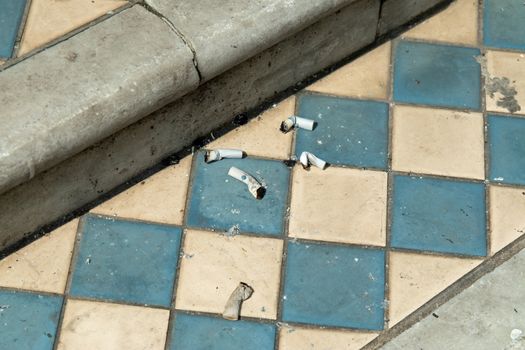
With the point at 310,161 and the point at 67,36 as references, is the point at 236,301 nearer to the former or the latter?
the point at 310,161

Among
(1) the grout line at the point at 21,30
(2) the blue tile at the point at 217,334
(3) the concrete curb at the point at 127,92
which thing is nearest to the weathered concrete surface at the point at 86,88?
(3) the concrete curb at the point at 127,92

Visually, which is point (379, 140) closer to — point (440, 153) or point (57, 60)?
point (440, 153)

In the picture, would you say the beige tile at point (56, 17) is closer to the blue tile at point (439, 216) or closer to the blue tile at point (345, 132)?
the blue tile at point (345, 132)

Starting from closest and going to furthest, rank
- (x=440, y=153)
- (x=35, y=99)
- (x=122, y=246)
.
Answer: (x=35, y=99) < (x=122, y=246) < (x=440, y=153)

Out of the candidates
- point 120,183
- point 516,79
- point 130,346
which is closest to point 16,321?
point 130,346

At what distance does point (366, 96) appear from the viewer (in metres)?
3.97

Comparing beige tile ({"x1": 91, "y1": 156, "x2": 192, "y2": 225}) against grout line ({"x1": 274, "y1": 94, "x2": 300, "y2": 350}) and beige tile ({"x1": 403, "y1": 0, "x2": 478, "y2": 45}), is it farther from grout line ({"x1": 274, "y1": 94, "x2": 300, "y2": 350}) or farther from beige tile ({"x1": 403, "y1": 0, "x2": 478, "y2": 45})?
beige tile ({"x1": 403, "y1": 0, "x2": 478, "y2": 45})

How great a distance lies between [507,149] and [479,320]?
76 cm

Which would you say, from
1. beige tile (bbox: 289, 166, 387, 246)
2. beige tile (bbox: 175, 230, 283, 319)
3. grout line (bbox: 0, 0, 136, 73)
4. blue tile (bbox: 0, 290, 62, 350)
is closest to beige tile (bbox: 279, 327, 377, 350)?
beige tile (bbox: 175, 230, 283, 319)

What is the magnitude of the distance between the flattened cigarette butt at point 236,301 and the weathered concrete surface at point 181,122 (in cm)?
62

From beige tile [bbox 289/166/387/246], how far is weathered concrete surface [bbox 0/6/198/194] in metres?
0.62

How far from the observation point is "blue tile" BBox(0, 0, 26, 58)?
3.68m

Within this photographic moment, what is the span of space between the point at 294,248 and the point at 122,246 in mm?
633

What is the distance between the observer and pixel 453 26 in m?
4.19
